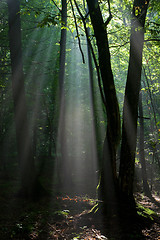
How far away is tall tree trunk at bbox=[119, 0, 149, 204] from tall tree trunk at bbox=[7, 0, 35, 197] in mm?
4158

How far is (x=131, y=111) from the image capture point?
505 cm

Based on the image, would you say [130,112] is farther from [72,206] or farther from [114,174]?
[72,206]

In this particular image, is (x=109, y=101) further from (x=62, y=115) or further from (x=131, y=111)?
(x=62, y=115)

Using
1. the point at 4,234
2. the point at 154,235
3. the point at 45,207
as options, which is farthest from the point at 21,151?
the point at 154,235

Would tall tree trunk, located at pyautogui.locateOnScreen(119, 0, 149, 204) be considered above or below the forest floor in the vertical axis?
above


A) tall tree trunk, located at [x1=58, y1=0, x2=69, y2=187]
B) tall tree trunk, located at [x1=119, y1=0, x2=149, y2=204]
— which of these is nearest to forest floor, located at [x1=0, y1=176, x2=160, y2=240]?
tall tree trunk, located at [x1=119, y1=0, x2=149, y2=204]

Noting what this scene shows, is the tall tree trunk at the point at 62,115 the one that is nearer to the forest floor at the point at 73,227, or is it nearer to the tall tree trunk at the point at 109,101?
the tall tree trunk at the point at 109,101

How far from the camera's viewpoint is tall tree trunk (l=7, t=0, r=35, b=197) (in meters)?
7.77

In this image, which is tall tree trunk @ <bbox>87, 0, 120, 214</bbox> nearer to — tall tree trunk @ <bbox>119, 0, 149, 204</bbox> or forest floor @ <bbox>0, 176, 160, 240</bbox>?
tall tree trunk @ <bbox>119, 0, 149, 204</bbox>

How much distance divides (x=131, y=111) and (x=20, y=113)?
4.66m

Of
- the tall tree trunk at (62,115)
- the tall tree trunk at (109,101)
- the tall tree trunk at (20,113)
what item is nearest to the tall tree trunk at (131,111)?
the tall tree trunk at (109,101)

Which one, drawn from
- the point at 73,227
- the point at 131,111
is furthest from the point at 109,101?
the point at 73,227

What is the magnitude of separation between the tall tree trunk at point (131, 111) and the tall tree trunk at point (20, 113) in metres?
4.16

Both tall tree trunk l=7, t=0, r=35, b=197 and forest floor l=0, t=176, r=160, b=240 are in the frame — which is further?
tall tree trunk l=7, t=0, r=35, b=197
